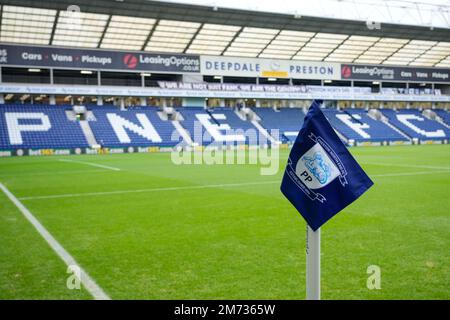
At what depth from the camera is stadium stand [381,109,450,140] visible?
2281 inches

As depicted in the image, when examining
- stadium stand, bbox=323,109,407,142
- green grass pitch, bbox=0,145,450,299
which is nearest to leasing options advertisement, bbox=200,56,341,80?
stadium stand, bbox=323,109,407,142

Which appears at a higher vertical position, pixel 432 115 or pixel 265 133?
pixel 432 115

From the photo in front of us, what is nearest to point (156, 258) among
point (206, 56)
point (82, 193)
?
point (82, 193)

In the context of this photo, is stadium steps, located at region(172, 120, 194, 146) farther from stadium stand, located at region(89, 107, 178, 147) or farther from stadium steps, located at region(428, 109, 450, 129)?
stadium steps, located at region(428, 109, 450, 129)

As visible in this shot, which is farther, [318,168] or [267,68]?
[267,68]

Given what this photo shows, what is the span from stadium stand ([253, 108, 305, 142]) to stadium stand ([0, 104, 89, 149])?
23.1 meters

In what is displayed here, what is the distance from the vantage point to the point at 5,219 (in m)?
9.48

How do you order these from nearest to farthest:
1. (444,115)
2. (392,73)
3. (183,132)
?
(183,132)
(392,73)
(444,115)

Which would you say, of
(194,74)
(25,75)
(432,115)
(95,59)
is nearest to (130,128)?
(95,59)

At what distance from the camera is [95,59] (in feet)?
157

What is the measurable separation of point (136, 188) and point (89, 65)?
37.2 meters

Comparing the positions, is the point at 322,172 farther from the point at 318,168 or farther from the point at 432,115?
the point at 432,115

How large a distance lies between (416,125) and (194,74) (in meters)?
32.5

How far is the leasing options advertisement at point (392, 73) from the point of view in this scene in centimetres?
6183
